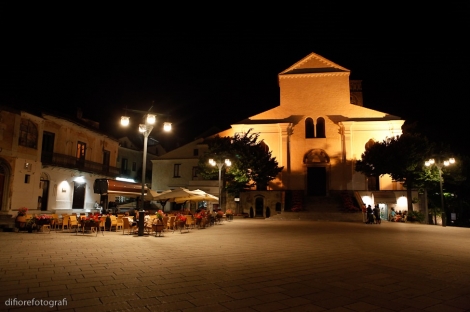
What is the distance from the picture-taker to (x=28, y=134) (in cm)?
2195

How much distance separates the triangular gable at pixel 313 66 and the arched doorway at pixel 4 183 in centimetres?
2850

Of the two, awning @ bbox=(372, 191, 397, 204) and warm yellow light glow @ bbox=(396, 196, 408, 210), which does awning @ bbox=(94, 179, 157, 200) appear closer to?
awning @ bbox=(372, 191, 397, 204)

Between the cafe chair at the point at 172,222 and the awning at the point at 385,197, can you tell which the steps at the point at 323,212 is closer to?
the awning at the point at 385,197

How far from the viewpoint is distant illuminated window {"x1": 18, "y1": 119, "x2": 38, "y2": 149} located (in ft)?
70.4

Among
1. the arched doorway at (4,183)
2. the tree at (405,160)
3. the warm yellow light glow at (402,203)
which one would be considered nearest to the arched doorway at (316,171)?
the tree at (405,160)

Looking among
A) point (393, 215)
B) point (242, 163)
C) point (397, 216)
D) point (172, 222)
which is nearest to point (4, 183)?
point (172, 222)

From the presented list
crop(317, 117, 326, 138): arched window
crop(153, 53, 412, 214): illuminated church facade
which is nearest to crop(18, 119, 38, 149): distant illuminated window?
crop(153, 53, 412, 214): illuminated church facade

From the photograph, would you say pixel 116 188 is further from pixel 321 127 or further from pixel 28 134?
pixel 321 127

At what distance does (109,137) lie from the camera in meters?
32.6

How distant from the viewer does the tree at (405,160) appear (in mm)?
27938

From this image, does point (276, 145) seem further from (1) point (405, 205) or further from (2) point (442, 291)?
(2) point (442, 291)

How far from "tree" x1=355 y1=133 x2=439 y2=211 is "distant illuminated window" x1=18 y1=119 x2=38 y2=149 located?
2821cm

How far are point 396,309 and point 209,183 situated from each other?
28.9 meters

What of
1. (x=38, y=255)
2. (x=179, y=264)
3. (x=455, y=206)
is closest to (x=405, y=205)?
(x=455, y=206)
